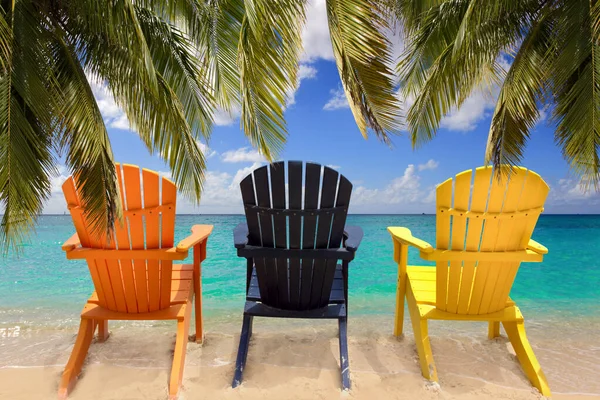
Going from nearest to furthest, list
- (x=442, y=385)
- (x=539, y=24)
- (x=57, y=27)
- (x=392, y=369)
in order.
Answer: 1. (x=442, y=385)
2. (x=392, y=369)
3. (x=57, y=27)
4. (x=539, y=24)

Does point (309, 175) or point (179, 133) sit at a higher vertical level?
point (179, 133)

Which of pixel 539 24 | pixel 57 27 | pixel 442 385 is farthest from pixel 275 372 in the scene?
pixel 539 24

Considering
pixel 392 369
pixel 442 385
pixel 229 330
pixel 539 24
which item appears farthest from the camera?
pixel 539 24

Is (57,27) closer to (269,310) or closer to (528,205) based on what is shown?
(269,310)

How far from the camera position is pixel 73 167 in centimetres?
316

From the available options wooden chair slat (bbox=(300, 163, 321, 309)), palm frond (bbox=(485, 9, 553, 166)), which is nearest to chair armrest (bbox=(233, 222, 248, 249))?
wooden chair slat (bbox=(300, 163, 321, 309))

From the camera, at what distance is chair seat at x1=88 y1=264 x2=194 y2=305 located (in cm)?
282

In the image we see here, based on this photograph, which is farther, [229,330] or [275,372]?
[229,330]

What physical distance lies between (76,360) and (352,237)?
6.30ft

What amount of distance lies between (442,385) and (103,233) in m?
2.33

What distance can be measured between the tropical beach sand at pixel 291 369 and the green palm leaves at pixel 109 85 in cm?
95

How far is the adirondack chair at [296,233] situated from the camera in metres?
2.58

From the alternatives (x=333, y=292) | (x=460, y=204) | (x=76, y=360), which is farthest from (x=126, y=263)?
(x=460, y=204)

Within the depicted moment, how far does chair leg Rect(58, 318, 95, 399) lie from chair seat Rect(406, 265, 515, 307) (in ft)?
7.32
